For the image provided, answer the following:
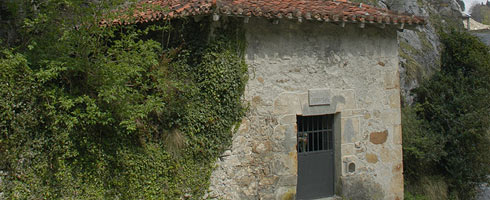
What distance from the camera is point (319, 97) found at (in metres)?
7.67

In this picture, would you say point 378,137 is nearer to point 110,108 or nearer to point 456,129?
point 456,129

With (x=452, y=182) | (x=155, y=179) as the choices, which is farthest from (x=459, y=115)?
(x=155, y=179)

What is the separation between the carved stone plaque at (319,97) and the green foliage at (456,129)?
12.7 feet

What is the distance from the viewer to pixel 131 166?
6.15m

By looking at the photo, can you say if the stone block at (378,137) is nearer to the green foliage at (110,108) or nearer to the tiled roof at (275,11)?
the tiled roof at (275,11)

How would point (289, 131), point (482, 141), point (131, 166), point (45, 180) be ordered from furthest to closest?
point (482, 141) → point (289, 131) → point (131, 166) → point (45, 180)

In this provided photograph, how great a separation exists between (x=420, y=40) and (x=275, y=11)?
10981 mm

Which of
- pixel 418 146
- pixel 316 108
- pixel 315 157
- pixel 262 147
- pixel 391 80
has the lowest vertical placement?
pixel 418 146

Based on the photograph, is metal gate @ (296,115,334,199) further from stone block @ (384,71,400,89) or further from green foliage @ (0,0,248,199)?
green foliage @ (0,0,248,199)

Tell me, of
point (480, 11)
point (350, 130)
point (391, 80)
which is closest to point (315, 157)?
point (350, 130)

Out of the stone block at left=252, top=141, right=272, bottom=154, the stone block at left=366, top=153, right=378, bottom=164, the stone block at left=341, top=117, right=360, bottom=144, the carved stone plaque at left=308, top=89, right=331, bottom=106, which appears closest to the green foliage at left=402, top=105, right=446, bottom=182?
the stone block at left=366, top=153, right=378, bottom=164

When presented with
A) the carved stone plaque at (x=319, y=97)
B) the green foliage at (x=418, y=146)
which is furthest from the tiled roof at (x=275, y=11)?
the green foliage at (x=418, y=146)

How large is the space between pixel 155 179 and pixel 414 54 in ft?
36.3

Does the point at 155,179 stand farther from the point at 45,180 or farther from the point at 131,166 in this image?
the point at 45,180
